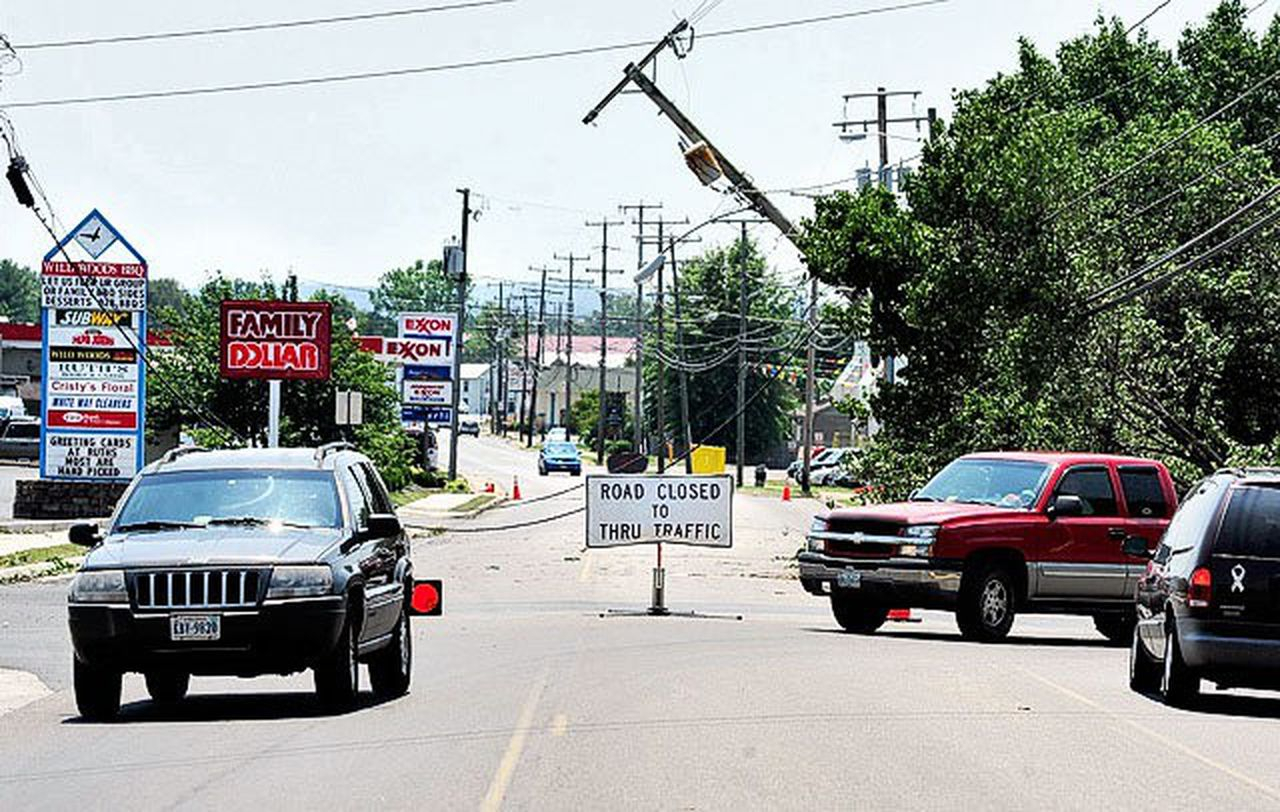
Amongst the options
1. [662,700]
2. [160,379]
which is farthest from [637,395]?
[662,700]

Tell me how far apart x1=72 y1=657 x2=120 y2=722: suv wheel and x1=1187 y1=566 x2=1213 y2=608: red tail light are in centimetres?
775

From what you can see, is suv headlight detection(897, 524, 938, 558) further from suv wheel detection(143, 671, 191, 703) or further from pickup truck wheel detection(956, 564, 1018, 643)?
suv wheel detection(143, 671, 191, 703)

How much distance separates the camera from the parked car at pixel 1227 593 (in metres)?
15.5

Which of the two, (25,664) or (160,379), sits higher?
(160,379)

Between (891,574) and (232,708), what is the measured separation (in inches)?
364

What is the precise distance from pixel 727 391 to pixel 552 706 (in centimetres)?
9990

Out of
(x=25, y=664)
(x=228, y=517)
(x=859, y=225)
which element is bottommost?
(x=25, y=664)

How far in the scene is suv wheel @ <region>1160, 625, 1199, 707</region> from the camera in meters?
16.0

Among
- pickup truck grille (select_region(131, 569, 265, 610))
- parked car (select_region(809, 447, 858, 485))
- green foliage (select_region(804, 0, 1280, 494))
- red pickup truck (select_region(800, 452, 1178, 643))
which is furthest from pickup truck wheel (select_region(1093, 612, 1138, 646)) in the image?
parked car (select_region(809, 447, 858, 485))

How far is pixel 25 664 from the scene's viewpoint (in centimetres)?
1922

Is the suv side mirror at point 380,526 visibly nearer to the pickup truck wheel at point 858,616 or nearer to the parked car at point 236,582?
the parked car at point 236,582

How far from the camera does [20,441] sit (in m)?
80.2

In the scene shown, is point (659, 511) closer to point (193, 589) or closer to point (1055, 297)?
point (1055, 297)

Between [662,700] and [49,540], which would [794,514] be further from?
[662,700]
